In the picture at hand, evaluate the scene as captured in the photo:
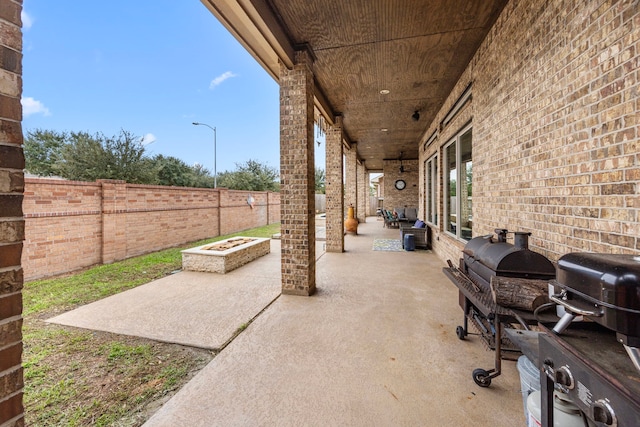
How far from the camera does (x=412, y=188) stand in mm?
13586

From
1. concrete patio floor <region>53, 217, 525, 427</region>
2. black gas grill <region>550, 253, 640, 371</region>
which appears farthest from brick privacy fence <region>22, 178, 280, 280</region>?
black gas grill <region>550, 253, 640, 371</region>

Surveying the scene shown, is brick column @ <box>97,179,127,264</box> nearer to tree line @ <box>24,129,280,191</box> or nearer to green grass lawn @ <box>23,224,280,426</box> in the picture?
green grass lawn @ <box>23,224,280,426</box>

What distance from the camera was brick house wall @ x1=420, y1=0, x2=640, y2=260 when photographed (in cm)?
139

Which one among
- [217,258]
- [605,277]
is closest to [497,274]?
[605,277]

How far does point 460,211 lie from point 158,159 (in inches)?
705

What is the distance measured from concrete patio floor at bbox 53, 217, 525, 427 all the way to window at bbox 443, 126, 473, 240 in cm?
124

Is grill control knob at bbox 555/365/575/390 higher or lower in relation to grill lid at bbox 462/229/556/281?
lower

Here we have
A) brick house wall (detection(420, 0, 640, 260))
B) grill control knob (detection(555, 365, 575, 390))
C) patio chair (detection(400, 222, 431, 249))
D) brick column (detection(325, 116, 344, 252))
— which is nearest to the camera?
grill control knob (detection(555, 365, 575, 390))

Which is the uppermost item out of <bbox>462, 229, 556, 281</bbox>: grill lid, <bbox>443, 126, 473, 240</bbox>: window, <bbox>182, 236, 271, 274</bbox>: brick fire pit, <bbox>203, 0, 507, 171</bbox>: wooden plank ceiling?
<bbox>203, 0, 507, 171</bbox>: wooden plank ceiling

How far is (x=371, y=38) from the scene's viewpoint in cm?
327

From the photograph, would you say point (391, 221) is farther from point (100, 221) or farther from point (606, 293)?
point (606, 293)

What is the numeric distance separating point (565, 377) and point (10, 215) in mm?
1943

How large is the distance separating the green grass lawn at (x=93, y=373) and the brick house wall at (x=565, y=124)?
312 centimetres

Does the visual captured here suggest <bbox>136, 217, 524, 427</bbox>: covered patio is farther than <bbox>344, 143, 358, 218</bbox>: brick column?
No
